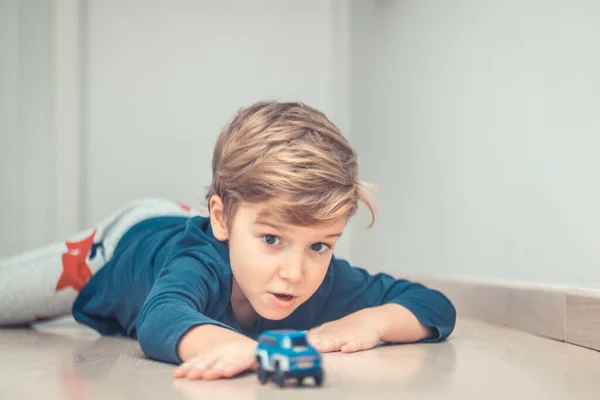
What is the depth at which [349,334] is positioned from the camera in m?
1.10

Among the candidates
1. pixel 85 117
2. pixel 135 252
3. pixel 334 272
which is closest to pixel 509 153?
pixel 334 272

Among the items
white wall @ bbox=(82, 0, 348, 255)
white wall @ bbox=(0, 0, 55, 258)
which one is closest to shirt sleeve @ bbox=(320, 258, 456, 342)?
white wall @ bbox=(82, 0, 348, 255)

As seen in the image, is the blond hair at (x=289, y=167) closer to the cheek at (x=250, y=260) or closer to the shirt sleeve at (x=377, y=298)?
the cheek at (x=250, y=260)

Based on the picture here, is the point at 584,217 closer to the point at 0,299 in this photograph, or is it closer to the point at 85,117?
the point at 0,299

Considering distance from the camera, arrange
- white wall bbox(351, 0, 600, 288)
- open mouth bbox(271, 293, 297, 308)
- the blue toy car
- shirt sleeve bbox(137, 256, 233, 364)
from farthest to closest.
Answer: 1. white wall bbox(351, 0, 600, 288)
2. open mouth bbox(271, 293, 297, 308)
3. shirt sleeve bbox(137, 256, 233, 364)
4. the blue toy car

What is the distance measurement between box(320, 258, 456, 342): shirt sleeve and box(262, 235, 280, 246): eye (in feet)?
0.79

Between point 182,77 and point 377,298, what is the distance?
123 cm

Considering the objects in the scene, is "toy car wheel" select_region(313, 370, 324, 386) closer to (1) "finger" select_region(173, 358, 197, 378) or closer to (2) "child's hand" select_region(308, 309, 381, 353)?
(1) "finger" select_region(173, 358, 197, 378)

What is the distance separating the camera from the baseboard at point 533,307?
1.21 metres

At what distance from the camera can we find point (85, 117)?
7.21 ft

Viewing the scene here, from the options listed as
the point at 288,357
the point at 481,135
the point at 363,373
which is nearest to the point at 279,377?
the point at 288,357

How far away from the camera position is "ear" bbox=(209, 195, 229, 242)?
43.2 inches

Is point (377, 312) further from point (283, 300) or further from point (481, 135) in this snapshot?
point (481, 135)

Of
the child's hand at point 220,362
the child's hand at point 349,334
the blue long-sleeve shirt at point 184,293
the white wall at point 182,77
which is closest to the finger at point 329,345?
the child's hand at point 349,334
